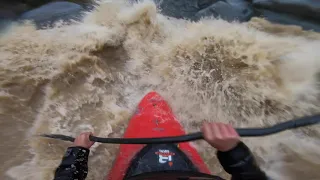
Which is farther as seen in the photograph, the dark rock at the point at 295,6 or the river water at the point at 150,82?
the dark rock at the point at 295,6

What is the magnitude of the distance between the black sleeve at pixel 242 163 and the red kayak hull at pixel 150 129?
2.42 ft

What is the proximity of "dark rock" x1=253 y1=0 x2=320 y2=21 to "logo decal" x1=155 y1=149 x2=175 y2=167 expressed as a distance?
135 inches

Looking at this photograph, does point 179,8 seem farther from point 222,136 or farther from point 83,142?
point 222,136

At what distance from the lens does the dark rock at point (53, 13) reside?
15.6 ft

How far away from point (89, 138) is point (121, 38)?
2.37m

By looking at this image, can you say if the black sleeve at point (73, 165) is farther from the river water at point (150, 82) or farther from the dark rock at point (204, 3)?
the dark rock at point (204, 3)

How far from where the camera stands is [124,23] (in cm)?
453

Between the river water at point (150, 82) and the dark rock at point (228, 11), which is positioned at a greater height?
the dark rock at point (228, 11)

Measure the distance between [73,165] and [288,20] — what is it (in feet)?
12.8

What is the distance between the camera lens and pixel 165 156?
2.31m

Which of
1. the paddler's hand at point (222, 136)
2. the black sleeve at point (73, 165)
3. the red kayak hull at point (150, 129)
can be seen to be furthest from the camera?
the red kayak hull at point (150, 129)

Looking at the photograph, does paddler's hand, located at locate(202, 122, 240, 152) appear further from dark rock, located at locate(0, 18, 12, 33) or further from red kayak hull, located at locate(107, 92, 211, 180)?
dark rock, located at locate(0, 18, 12, 33)

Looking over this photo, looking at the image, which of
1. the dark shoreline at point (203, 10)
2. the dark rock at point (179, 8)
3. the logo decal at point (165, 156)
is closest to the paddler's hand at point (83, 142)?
the logo decal at point (165, 156)

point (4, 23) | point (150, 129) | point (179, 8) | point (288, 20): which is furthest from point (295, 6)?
point (4, 23)
